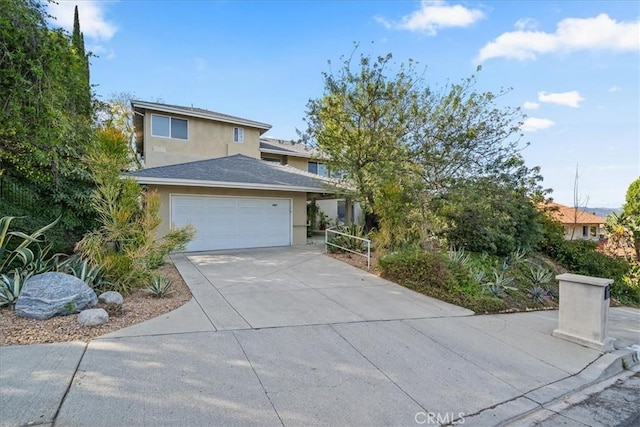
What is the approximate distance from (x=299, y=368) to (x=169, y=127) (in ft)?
53.6

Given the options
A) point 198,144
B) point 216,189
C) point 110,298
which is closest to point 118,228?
point 110,298

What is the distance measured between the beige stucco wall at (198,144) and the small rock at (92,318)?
523 inches

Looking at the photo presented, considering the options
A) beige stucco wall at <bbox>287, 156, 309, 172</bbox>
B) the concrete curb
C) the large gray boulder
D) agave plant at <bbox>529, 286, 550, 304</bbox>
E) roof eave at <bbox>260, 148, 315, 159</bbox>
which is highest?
roof eave at <bbox>260, 148, 315, 159</bbox>

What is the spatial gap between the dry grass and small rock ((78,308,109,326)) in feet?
0.19

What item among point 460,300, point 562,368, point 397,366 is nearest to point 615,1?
point 460,300

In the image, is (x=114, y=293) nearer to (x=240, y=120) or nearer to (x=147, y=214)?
(x=147, y=214)

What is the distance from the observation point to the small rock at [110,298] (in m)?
5.49

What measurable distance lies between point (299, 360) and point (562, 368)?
3276 millimetres

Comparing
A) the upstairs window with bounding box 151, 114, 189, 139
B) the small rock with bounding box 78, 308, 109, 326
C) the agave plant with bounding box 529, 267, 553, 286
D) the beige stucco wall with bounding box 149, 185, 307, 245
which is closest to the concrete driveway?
the small rock with bounding box 78, 308, 109, 326

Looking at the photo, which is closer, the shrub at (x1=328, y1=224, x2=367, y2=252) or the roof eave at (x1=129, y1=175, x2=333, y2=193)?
the roof eave at (x1=129, y1=175, x2=333, y2=193)

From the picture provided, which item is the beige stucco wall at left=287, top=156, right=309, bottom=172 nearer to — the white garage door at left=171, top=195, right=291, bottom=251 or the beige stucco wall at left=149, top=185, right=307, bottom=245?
the beige stucco wall at left=149, top=185, right=307, bottom=245

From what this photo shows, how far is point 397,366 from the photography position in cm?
392

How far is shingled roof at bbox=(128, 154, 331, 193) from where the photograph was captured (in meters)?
10.9

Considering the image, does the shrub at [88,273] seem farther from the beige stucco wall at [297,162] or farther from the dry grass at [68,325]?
the beige stucco wall at [297,162]
